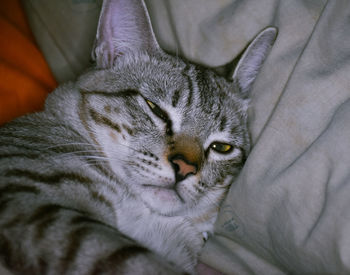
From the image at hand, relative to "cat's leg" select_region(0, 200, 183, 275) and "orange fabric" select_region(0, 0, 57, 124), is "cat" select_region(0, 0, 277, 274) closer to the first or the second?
"cat's leg" select_region(0, 200, 183, 275)

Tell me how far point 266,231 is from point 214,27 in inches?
41.9

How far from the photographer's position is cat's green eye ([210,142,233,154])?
162 centimetres

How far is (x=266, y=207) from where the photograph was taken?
133 cm

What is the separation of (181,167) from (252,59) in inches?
32.7

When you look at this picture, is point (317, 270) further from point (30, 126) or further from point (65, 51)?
point (65, 51)

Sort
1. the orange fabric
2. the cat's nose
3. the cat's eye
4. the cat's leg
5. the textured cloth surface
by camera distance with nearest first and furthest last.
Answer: the cat's leg < the textured cloth surface < the cat's nose < the cat's eye < the orange fabric

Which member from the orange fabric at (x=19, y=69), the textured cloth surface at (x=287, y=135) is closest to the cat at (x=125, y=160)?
the textured cloth surface at (x=287, y=135)

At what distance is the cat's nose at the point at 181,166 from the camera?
132 centimetres

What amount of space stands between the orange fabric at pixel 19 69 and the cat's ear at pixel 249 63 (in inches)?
46.5

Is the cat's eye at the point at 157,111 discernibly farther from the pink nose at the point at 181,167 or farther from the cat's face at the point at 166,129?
the pink nose at the point at 181,167

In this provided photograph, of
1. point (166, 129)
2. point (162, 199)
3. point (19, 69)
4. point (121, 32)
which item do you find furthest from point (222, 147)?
point (19, 69)

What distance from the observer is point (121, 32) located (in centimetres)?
168

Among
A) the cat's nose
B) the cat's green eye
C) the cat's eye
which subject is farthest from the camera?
the cat's green eye

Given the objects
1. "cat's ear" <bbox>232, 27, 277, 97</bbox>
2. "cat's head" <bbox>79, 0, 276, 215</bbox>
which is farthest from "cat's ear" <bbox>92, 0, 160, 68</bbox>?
"cat's ear" <bbox>232, 27, 277, 97</bbox>
